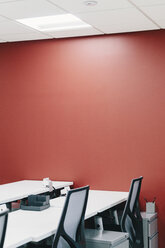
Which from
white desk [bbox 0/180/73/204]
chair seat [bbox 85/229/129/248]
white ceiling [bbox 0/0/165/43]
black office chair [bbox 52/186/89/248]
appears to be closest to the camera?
black office chair [bbox 52/186/89/248]

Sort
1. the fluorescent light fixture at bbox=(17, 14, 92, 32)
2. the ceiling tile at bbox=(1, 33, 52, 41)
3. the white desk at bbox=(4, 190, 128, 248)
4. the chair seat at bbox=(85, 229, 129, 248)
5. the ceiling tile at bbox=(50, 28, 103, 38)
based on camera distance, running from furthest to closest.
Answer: the ceiling tile at bbox=(1, 33, 52, 41)
the ceiling tile at bbox=(50, 28, 103, 38)
the fluorescent light fixture at bbox=(17, 14, 92, 32)
the chair seat at bbox=(85, 229, 129, 248)
the white desk at bbox=(4, 190, 128, 248)

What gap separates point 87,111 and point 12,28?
4.82 feet

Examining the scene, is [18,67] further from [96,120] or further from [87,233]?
[87,233]

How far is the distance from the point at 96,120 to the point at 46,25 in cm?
141

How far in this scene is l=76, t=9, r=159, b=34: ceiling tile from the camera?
4566 mm

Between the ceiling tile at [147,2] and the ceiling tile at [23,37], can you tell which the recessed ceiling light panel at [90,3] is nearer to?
the ceiling tile at [147,2]

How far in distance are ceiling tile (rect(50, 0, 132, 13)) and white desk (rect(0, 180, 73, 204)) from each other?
2.10 metres

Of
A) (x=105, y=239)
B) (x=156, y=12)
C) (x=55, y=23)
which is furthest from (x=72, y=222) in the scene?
(x=55, y=23)

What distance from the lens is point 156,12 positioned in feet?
14.8

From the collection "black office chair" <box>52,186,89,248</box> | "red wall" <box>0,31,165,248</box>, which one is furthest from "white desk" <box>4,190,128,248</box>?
"red wall" <box>0,31,165,248</box>

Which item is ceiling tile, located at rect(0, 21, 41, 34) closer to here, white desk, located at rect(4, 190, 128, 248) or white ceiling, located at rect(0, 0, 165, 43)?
white ceiling, located at rect(0, 0, 165, 43)

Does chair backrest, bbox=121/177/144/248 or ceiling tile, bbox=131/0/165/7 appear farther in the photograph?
chair backrest, bbox=121/177/144/248

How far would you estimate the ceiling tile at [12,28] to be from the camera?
196 inches

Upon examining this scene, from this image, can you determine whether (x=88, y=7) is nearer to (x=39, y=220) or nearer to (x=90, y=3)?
(x=90, y=3)
